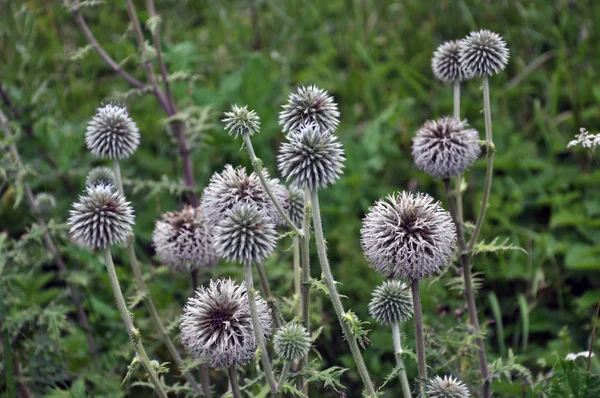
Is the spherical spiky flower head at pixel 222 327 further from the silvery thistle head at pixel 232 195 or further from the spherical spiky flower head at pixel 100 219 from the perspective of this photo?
the spherical spiky flower head at pixel 100 219

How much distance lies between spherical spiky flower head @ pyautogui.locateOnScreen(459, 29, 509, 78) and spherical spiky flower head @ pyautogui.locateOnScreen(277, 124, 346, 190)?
0.91 m

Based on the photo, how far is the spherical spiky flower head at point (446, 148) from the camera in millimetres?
2898

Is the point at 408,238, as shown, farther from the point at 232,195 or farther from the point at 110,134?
the point at 110,134

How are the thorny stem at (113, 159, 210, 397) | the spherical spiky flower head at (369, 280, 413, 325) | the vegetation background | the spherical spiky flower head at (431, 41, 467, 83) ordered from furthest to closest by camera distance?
the vegetation background → the spherical spiky flower head at (431, 41, 467, 83) → the thorny stem at (113, 159, 210, 397) → the spherical spiky flower head at (369, 280, 413, 325)

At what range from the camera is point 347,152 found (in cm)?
496

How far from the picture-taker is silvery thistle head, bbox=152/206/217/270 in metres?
3.01

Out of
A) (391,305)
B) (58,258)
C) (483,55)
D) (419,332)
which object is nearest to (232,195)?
(391,305)

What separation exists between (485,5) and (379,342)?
152 inches

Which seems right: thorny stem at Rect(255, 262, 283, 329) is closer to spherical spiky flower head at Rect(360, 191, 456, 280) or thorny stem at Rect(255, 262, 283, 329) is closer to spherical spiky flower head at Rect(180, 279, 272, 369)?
spherical spiky flower head at Rect(180, 279, 272, 369)

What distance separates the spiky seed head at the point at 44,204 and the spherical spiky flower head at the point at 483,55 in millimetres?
2591

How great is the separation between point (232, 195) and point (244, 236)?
307 millimetres

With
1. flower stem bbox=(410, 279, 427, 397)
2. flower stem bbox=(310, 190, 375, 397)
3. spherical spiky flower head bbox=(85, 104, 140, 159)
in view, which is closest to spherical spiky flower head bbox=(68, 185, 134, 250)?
spherical spiky flower head bbox=(85, 104, 140, 159)

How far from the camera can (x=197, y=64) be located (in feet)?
20.9

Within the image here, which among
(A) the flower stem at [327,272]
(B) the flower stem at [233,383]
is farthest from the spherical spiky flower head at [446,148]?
(B) the flower stem at [233,383]
